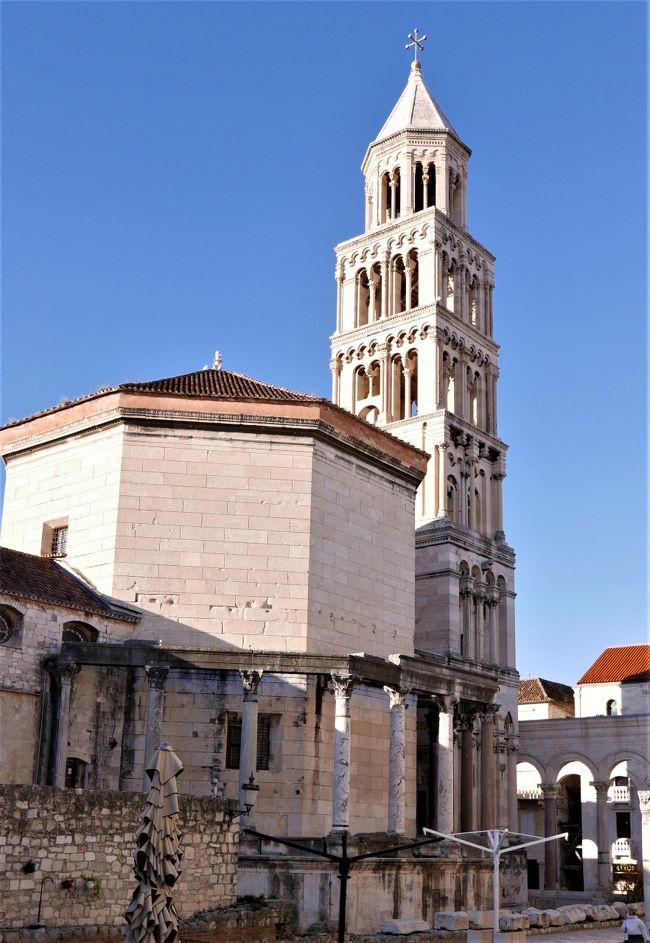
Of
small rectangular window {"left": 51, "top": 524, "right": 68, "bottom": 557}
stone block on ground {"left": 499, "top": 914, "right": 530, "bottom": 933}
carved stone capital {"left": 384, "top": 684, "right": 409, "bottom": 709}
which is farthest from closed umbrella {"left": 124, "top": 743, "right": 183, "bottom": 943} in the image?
small rectangular window {"left": 51, "top": 524, "right": 68, "bottom": 557}

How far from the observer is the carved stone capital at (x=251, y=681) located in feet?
87.6

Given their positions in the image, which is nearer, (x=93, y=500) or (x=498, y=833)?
(x=498, y=833)

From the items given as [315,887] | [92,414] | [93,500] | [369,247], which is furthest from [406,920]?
[369,247]

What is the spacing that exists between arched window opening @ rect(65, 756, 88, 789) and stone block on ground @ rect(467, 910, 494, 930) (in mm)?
10112

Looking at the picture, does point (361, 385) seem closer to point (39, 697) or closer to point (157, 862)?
point (39, 697)

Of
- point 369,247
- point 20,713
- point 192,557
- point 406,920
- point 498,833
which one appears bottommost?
point 406,920

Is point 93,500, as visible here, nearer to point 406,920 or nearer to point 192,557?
point 192,557

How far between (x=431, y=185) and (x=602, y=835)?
104ft

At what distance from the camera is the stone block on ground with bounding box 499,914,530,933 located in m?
28.3

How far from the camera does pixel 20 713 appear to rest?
2608 centimetres

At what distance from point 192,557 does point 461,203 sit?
106 feet

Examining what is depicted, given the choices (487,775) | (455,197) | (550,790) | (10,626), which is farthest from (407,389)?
(10,626)

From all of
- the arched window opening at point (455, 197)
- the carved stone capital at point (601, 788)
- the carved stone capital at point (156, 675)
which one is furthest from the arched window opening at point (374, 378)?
the carved stone capital at point (156, 675)

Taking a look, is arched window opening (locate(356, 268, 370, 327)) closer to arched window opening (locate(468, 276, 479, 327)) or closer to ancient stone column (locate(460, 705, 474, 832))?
arched window opening (locate(468, 276, 479, 327))
